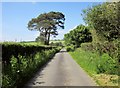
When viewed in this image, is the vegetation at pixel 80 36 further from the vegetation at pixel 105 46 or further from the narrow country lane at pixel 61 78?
the narrow country lane at pixel 61 78

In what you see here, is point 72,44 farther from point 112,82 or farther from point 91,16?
point 112,82

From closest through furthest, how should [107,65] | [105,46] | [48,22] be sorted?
[107,65], [105,46], [48,22]

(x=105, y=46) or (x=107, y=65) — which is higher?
(x=105, y=46)

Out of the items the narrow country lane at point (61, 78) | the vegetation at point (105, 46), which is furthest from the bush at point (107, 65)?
the narrow country lane at point (61, 78)

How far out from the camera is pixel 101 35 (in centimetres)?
3078

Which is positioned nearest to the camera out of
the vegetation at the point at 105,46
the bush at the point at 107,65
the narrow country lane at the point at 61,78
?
the narrow country lane at the point at 61,78

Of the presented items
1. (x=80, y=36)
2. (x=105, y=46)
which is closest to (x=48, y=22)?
(x=80, y=36)

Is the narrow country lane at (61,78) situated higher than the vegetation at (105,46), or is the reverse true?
the vegetation at (105,46)

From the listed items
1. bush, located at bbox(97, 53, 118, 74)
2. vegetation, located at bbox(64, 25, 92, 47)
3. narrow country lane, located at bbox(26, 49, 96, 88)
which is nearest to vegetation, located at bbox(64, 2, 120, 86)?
bush, located at bbox(97, 53, 118, 74)

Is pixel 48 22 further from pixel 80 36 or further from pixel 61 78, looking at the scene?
pixel 61 78

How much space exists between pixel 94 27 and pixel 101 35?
1.20m

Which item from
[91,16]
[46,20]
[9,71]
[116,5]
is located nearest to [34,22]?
[46,20]

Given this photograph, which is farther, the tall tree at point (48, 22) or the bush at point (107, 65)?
the tall tree at point (48, 22)

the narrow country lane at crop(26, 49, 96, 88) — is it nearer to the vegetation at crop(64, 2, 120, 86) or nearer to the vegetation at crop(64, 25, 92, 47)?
the vegetation at crop(64, 2, 120, 86)
